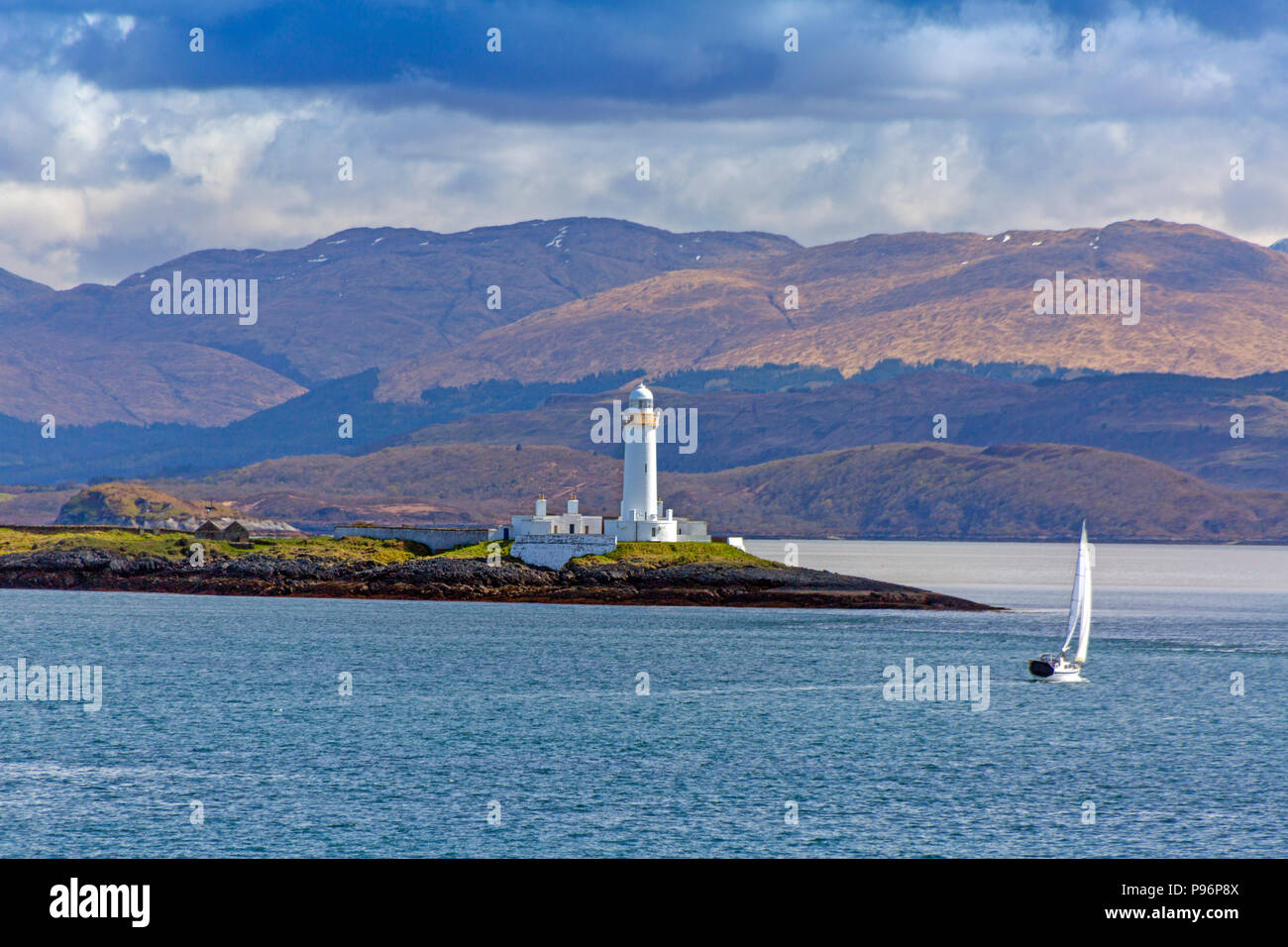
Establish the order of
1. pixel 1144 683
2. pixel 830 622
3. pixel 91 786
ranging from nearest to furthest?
1. pixel 91 786
2. pixel 1144 683
3. pixel 830 622

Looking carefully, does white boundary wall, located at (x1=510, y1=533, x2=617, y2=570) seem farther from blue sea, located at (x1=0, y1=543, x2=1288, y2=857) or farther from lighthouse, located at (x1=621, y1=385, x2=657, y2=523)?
blue sea, located at (x1=0, y1=543, x2=1288, y2=857)

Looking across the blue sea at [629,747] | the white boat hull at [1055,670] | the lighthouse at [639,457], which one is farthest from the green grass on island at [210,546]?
the white boat hull at [1055,670]

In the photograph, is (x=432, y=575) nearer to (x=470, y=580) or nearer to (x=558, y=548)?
(x=470, y=580)
